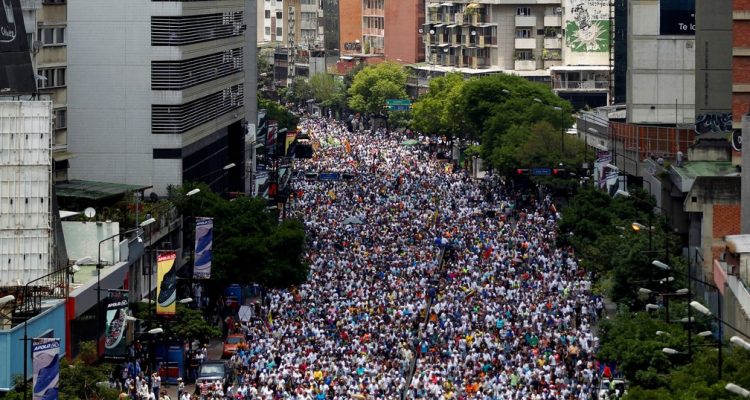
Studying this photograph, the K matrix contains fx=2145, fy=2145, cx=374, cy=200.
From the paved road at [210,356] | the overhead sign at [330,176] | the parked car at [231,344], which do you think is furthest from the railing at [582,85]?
the parked car at [231,344]

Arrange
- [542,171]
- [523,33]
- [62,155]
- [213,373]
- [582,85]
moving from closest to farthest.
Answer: [213,373], [62,155], [542,171], [582,85], [523,33]

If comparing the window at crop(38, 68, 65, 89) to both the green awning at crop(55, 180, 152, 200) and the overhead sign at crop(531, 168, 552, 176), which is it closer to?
the green awning at crop(55, 180, 152, 200)

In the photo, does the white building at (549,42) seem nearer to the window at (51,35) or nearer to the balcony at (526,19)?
the balcony at (526,19)

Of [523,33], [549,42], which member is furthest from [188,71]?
[523,33]

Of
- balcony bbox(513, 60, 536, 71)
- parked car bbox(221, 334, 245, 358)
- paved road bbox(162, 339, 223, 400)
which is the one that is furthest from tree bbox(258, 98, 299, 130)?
parked car bbox(221, 334, 245, 358)

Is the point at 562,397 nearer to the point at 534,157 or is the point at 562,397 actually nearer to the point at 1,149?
the point at 1,149

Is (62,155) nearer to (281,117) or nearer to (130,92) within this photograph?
(130,92)

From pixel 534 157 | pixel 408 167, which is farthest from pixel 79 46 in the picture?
pixel 408 167
